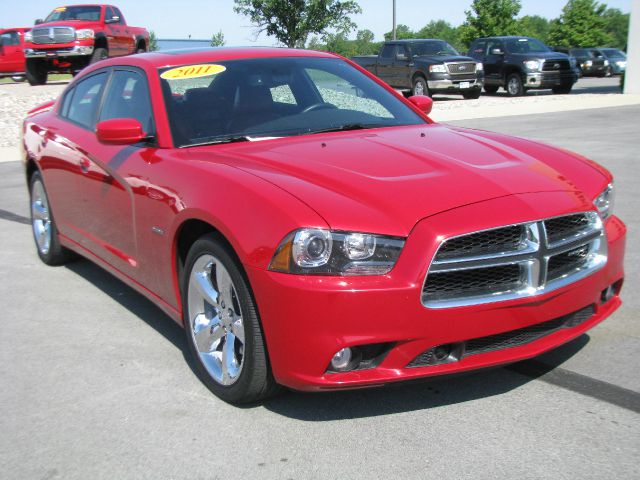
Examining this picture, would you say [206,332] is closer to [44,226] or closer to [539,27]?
[44,226]

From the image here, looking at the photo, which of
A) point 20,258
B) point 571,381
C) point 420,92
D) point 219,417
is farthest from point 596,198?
→ point 420,92

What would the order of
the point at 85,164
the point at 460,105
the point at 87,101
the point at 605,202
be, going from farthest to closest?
the point at 460,105 < the point at 87,101 < the point at 85,164 < the point at 605,202

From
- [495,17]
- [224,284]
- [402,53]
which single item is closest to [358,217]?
[224,284]

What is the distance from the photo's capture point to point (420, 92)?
23453mm

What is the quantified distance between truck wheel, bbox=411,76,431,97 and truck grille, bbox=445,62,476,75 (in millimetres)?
786

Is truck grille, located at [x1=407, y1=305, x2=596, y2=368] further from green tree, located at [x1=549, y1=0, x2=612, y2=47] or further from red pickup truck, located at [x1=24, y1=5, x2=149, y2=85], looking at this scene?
green tree, located at [x1=549, y1=0, x2=612, y2=47]

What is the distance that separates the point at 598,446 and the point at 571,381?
652 mm

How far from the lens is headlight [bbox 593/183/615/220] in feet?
12.9

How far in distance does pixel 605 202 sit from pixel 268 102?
1.94 m

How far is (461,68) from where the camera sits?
2312 cm

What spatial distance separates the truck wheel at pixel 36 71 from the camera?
74.9ft

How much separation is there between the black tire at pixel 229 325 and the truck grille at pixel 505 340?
65 centimetres

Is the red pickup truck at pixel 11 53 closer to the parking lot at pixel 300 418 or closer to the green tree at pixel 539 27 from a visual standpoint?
the parking lot at pixel 300 418

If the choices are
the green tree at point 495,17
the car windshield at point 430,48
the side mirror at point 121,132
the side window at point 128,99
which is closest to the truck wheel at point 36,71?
the car windshield at point 430,48
